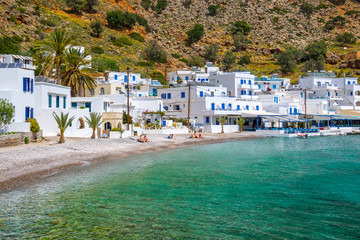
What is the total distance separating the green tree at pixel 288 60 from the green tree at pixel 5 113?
104909mm

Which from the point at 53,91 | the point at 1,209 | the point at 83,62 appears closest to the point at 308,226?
the point at 1,209

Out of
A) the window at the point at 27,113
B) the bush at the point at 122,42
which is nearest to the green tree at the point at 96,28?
the bush at the point at 122,42

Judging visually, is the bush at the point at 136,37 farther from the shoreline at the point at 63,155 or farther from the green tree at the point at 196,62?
the shoreline at the point at 63,155

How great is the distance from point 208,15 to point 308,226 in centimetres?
15998

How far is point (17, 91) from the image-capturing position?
32188 mm

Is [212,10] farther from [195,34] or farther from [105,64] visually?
[105,64]

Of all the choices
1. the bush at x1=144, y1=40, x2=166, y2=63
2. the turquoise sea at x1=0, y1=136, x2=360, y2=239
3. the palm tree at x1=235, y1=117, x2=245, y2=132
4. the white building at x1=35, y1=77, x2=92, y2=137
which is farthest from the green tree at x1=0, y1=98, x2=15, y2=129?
the bush at x1=144, y1=40, x2=166, y2=63

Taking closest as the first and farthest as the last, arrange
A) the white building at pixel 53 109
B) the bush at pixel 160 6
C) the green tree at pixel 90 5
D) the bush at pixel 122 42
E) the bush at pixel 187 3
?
the white building at pixel 53 109
the bush at pixel 122 42
the green tree at pixel 90 5
the bush at pixel 160 6
the bush at pixel 187 3

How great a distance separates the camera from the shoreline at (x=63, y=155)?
1964 centimetres

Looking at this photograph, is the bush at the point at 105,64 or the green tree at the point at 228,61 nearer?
the bush at the point at 105,64

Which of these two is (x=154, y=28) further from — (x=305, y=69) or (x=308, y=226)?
(x=308, y=226)

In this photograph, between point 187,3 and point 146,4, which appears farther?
point 187,3

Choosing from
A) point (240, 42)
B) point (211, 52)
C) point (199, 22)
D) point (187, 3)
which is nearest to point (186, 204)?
point (211, 52)

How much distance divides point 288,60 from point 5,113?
107547mm
